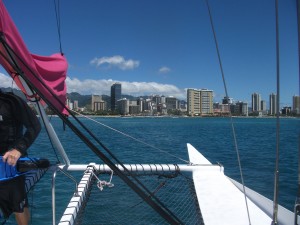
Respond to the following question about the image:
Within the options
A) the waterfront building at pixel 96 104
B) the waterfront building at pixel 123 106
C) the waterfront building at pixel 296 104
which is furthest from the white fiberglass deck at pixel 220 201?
the waterfront building at pixel 123 106

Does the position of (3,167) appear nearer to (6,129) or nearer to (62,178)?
(6,129)

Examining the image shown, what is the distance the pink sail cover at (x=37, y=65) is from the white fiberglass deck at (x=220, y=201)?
231 centimetres

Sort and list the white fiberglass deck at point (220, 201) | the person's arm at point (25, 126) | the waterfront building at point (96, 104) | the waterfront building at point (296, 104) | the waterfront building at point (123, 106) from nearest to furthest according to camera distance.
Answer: the waterfront building at point (296, 104)
the person's arm at point (25, 126)
the white fiberglass deck at point (220, 201)
the waterfront building at point (96, 104)
the waterfront building at point (123, 106)

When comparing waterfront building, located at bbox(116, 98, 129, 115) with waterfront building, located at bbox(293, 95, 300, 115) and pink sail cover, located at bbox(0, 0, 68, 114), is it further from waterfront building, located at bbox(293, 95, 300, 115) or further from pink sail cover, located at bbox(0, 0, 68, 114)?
waterfront building, located at bbox(293, 95, 300, 115)

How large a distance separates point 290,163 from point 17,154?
17.0m

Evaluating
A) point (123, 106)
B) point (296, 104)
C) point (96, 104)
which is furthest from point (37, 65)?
point (123, 106)

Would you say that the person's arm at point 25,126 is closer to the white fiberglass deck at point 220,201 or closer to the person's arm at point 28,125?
the person's arm at point 28,125

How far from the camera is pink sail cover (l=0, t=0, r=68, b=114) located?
335 centimetres

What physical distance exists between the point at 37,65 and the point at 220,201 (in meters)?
3.11

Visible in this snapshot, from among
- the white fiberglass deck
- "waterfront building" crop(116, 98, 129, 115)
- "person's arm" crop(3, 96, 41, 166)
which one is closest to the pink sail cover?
"person's arm" crop(3, 96, 41, 166)

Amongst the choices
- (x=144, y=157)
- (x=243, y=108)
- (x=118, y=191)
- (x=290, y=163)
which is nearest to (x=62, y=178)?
(x=118, y=191)

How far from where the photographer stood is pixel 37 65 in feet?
14.1

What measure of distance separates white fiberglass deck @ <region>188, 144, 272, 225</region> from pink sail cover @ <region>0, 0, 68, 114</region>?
7.57ft

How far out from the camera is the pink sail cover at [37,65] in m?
3.35
